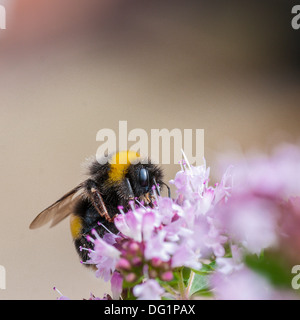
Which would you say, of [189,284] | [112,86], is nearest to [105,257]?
[189,284]

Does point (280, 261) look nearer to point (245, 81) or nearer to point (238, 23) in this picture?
point (245, 81)

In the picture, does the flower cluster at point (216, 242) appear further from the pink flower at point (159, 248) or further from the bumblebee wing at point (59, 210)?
the bumblebee wing at point (59, 210)

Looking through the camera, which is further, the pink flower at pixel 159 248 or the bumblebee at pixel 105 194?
the bumblebee at pixel 105 194

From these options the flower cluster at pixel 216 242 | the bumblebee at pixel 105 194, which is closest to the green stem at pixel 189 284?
the flower cluster at pixel 216 242

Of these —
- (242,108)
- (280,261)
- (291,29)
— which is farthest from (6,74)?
(280,261)

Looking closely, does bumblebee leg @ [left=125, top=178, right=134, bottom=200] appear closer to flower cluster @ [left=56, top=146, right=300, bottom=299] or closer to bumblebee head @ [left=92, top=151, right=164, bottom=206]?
bumblebee head @ [left=92, top=151, right=164, bottom=206]

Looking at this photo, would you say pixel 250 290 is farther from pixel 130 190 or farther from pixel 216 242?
pixel 130 190

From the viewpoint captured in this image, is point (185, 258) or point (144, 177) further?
point (144, 177)
